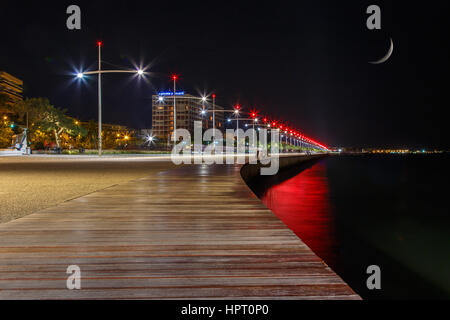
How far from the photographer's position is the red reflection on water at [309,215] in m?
13.9

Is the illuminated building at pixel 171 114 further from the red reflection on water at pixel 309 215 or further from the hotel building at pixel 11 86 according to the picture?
the red reflection on water at pixel 309 215

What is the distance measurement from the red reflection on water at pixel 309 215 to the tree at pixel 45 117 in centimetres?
3546

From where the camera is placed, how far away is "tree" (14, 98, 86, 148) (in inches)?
2010

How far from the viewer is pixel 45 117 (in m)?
51.2

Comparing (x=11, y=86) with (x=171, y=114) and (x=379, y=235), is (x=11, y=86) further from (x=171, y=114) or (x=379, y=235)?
(x=379, y=235)

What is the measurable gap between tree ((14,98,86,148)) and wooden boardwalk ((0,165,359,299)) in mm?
49922

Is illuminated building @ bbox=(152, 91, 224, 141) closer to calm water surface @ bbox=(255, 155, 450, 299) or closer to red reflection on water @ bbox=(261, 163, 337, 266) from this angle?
red reflection on water @ bbox=(261, 163, 337, 266)

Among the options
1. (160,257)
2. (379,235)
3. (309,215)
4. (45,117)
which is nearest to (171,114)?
(45,117)

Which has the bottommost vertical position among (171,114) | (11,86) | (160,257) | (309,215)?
(309,215)

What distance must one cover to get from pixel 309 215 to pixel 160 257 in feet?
59.4

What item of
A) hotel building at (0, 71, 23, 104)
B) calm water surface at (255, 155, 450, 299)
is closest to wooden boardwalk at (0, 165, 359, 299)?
calm water surface at (255, 155, 450, 299)

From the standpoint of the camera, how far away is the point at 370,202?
28859 millimetres

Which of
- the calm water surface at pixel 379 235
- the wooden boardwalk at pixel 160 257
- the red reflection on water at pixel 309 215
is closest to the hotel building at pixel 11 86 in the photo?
the red reflection on water at pixel 309 215
